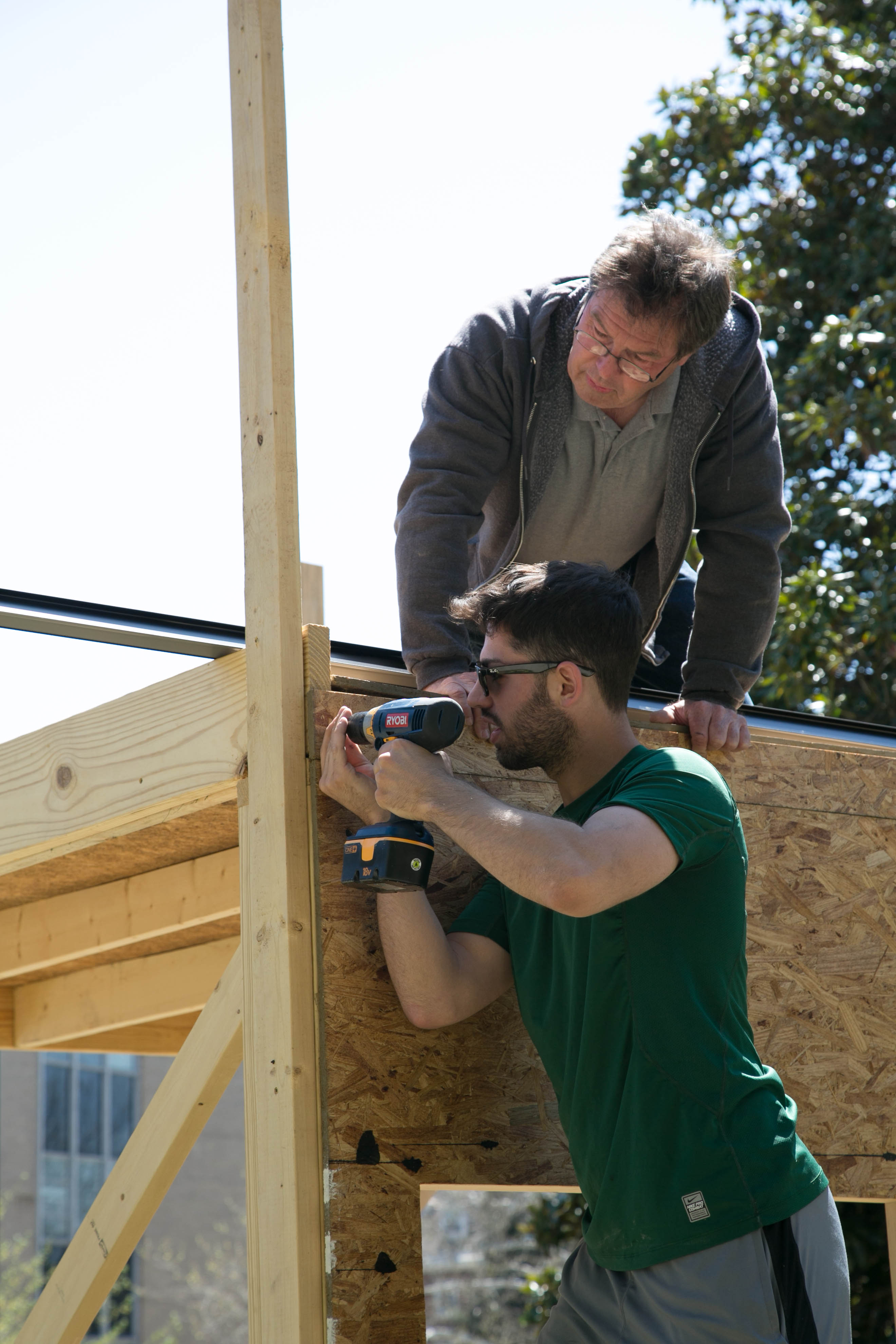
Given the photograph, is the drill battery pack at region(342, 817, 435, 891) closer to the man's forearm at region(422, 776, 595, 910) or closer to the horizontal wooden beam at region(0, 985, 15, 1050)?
the man's forearm at region(422, 776, 595, 910)

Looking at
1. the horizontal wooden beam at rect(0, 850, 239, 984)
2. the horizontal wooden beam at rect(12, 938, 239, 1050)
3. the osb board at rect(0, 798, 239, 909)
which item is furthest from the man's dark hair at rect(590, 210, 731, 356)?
the horizontal wooden beam at rect(12, 938, 239, 1050)

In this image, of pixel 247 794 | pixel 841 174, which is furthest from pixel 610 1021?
pixel 841 174

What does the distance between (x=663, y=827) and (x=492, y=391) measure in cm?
127

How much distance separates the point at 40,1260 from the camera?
58.8ft

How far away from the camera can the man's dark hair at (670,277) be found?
2.75 meters

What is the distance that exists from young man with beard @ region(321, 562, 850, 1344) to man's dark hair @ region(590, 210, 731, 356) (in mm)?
740

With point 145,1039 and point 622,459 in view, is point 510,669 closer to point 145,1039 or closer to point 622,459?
point 622,459

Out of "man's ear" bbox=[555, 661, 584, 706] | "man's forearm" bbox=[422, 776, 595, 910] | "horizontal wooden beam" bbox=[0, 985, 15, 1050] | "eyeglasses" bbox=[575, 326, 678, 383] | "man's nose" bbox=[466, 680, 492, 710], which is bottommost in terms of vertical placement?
"horizontal wooden beam" bbox=[0, 985, 15, 1050]

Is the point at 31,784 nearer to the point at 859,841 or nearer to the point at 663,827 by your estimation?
the point at 663,827

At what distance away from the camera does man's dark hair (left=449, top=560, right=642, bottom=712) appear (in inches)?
95.1

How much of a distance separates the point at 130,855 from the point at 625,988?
1855mm

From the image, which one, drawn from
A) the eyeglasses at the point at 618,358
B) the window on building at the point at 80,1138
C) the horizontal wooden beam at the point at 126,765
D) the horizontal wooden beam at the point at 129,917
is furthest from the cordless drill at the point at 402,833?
the window on building at the point at 80,1138

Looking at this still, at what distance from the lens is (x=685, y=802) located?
83.7 inches

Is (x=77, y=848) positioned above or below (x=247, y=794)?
below
